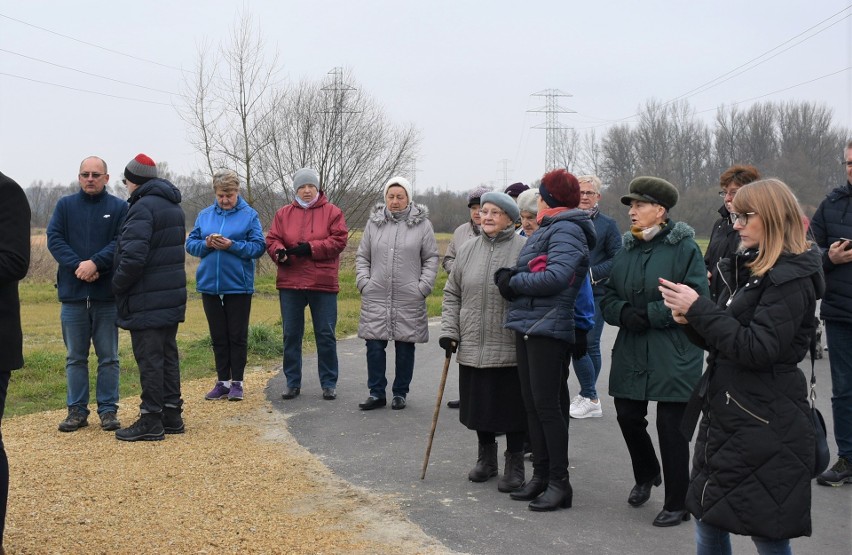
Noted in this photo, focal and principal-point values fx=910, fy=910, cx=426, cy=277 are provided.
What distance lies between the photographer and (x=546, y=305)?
584 cm

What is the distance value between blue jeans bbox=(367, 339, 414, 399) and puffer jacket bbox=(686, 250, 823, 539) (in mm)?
5069

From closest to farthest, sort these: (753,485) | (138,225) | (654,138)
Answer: (753,485) → (138,225) → (654,138)

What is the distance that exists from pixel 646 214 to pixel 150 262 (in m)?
4.12

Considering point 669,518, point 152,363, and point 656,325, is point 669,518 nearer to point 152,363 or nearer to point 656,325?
point 656,325

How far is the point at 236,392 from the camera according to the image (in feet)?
29.9

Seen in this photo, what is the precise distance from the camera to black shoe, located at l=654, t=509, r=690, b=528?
17.7 ft

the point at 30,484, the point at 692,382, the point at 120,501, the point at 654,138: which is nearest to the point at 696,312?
the point at 692,382

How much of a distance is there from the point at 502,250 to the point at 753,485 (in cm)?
307

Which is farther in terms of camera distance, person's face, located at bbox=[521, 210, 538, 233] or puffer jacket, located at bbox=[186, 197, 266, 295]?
puffer jacket, located at bbox=[186, 197, 266, 295]

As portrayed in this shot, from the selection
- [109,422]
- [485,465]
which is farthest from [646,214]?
[109,422]

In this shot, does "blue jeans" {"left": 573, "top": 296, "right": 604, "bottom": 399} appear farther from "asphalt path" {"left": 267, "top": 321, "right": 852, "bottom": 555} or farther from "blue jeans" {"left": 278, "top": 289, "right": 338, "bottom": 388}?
"blue jeans" {"left": 278, "top": 289, "right": 338, "bottom": 388}

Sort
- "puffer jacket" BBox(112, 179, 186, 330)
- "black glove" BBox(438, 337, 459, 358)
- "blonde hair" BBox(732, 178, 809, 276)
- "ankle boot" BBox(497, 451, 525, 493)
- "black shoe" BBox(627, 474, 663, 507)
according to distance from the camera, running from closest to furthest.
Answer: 1. "blonde hair" BBox(732, 178, 809, 276)
2. "black shoe" BBox(627, 474, 663, 507)
3. "ankle boot" BBox(497, 451, 525, 493)
4. "black glove" BBox(438, 337, 459, 358)
5. "puffer jacket" BBox(112, 179, 186, 330)

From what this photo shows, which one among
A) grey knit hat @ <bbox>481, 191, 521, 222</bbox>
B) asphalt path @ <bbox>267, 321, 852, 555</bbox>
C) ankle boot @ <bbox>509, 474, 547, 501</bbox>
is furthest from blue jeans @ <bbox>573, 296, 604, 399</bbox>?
ankle boot @ <bbox>509, 474, 547, 501</bbox>

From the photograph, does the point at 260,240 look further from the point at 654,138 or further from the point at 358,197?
the point at 654,138
